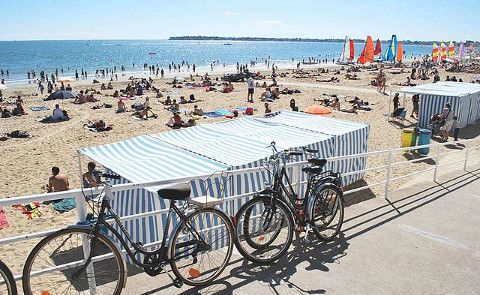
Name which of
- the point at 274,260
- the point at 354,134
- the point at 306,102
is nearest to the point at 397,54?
the point at 306,102

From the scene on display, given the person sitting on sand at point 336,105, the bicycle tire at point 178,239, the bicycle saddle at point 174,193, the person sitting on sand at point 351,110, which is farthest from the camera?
the person sitting on sand at point 336,105

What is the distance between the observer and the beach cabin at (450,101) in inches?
711

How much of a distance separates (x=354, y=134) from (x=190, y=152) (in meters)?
4.99

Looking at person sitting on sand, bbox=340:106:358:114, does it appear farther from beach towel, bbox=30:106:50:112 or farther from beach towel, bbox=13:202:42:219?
beach towel, bbox=30:106:50:112

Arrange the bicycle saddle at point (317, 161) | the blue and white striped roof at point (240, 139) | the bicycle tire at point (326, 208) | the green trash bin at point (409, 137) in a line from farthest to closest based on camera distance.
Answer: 1. the green trash bin at point (409, 137)
2. the blue and white striped roof at point (240, 139)
3. the bicycle tire at point (326, 208)
4. the bicycle saddle at point (317, 161)

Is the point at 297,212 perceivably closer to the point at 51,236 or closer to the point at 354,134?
the point at 51,236

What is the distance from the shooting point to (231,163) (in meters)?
7.46

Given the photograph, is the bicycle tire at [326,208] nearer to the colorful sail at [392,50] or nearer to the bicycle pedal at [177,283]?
the bicycle pedal at [177,283]

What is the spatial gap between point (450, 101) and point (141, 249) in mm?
18163

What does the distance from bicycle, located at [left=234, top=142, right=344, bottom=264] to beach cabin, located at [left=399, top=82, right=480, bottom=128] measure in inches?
600

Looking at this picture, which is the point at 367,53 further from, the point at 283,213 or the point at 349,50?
the point at 283,213

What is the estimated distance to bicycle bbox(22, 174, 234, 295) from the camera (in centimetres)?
343

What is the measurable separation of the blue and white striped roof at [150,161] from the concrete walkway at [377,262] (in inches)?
95.9

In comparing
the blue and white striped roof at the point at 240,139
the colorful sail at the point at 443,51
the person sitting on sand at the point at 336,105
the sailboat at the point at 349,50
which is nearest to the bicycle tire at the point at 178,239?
the blue and white striped roof at the point at 240,139
